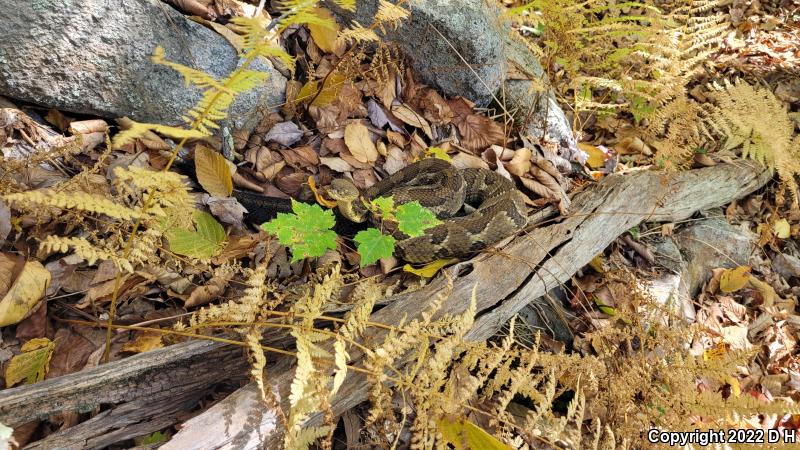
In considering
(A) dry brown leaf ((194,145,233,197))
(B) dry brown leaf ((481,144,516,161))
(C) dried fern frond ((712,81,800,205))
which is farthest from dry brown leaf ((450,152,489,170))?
(C) dried fern frond ((712,81,800,205))

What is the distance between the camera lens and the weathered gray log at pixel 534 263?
2322mm

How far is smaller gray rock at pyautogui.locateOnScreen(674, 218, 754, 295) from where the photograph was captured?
4969mm

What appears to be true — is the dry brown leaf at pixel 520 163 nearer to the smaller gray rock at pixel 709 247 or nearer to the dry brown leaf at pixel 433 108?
the dry brown leaf at pixel 433 108

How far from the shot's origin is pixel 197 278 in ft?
10.4

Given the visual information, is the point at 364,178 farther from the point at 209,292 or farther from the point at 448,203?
the point at 209,292

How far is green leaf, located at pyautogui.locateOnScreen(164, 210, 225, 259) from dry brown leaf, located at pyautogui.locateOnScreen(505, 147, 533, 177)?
8.18 feet

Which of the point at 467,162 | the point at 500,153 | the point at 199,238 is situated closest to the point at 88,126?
the point at 199,238

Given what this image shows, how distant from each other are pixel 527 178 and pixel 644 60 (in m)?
2.18

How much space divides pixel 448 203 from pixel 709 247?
262 centimetres

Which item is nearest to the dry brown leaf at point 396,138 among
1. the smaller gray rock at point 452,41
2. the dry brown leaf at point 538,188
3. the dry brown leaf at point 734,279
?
the smaller gray rock at point 452,41

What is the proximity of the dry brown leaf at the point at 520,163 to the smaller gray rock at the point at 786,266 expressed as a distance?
271cm

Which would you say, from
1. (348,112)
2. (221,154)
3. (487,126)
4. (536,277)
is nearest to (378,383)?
(536,277)

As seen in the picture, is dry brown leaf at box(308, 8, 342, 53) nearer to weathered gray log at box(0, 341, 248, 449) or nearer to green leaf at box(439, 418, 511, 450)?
weathered gray log at box(0, 341, 248, 449)

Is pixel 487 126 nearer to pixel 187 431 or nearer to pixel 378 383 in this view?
pixel 378 383
